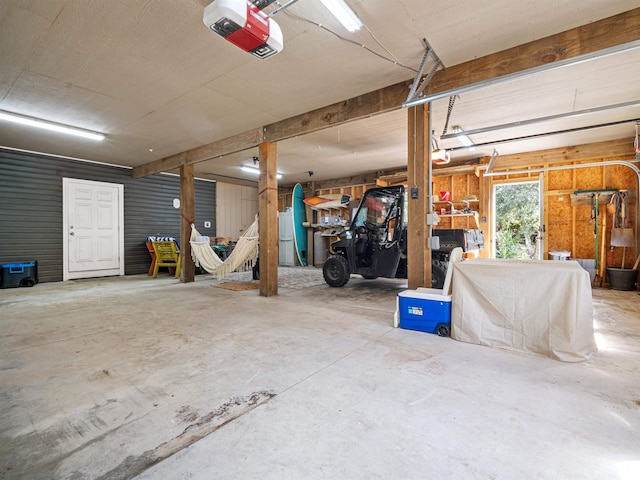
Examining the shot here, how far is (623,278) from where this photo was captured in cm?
497

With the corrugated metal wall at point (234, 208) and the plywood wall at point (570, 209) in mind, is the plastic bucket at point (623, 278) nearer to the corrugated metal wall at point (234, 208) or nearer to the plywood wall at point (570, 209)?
the plywood wall at point (570, 209)

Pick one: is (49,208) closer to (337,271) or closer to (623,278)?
(337,271)

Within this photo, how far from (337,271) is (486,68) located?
3582 millimetres

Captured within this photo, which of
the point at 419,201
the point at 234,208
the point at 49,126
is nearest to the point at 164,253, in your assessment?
the point at 234,208

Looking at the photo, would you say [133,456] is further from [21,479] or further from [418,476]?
[418,476]

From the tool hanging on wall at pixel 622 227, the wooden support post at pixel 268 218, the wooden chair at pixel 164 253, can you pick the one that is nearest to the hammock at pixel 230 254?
the wooden support post at pixel 268 218

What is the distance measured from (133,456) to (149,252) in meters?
7.41

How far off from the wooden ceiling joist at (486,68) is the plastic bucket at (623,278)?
14.1 feet

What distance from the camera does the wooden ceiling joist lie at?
2.35 m

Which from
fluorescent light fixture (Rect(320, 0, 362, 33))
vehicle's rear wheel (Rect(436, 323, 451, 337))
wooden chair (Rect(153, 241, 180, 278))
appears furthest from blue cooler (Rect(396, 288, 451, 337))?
wooden chair (Rect(153, 241, 180, 278))

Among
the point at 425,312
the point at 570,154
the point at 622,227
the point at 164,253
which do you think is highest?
the point at 570,154

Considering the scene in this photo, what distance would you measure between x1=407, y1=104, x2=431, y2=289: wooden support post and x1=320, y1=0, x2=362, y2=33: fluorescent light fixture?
123 centimetres

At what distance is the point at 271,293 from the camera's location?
462 centimetres

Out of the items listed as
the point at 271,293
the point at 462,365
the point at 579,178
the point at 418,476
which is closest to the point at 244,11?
the point at 418,476
